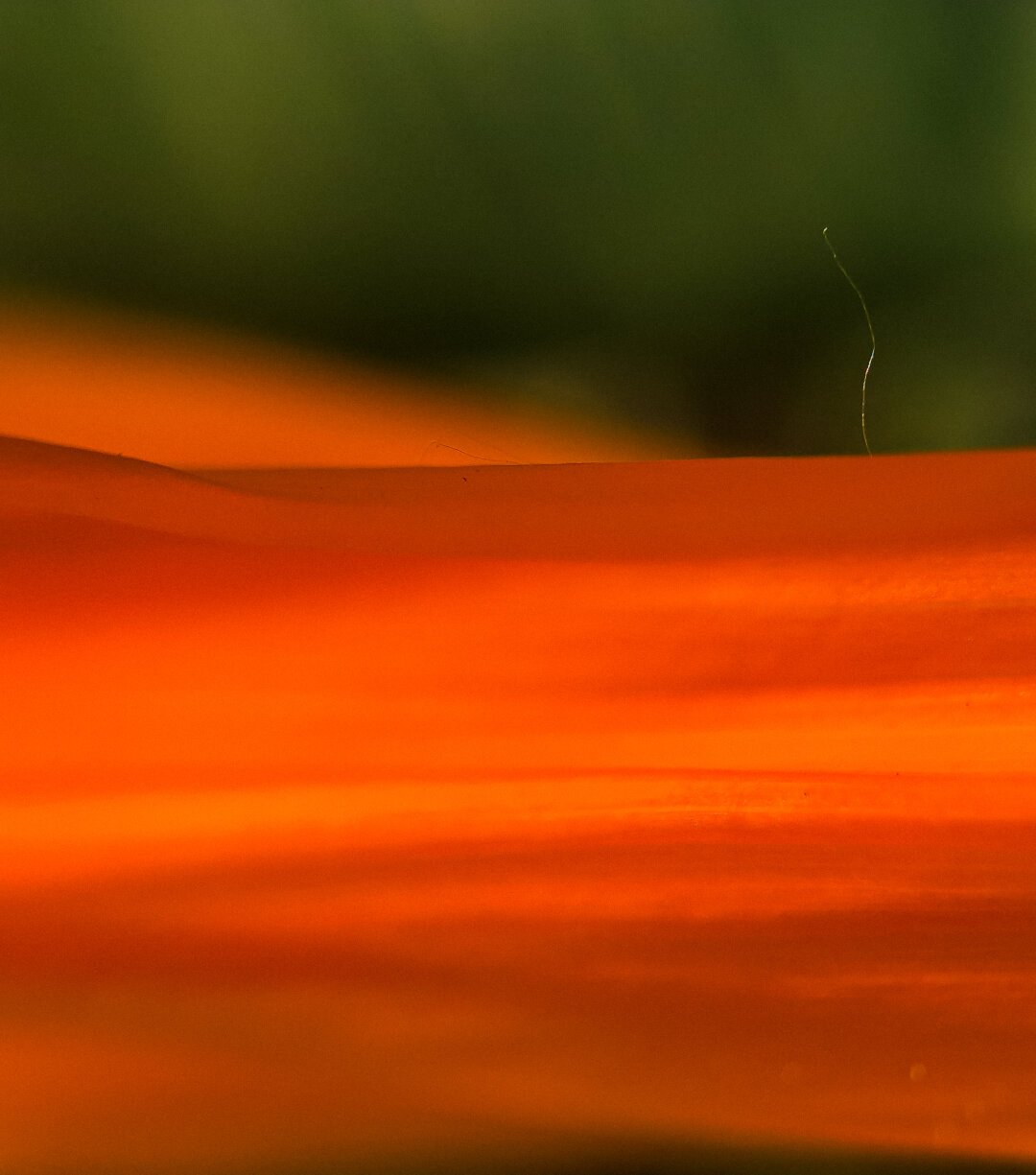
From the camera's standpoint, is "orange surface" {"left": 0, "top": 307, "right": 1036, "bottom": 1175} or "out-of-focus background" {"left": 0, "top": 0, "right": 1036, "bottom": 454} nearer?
"orange surface" {"left": 0, "top": 307, "right": 1036, "bottom": 1175}

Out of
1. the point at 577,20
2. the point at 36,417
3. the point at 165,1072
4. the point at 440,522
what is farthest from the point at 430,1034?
the point at 577,20

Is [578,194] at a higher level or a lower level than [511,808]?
higher

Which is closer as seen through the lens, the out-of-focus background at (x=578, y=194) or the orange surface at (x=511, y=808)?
the orange surface at (x=511, y=808)

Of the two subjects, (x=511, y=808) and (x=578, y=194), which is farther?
(x=578, y=194)

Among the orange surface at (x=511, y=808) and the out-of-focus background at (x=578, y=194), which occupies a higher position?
the out-of-focus background at (x=578, y=194)

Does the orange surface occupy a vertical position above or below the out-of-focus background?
below
